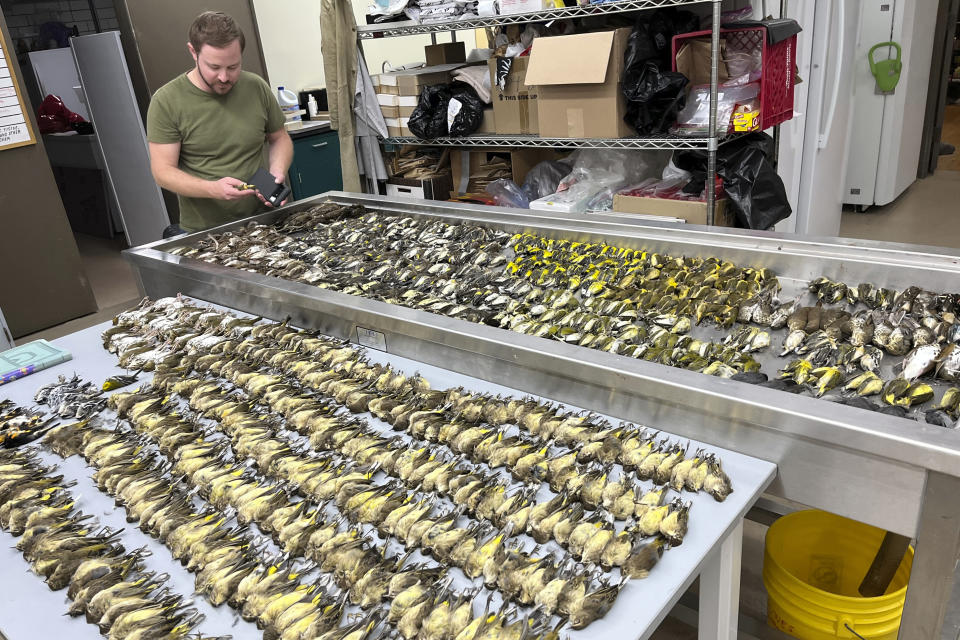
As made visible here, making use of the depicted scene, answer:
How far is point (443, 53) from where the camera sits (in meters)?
4.75

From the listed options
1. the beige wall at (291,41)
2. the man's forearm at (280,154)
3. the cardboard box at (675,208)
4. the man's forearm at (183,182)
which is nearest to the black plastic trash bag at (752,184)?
the cardboard box at (675,208)

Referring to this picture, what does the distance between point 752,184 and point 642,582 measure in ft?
9.22

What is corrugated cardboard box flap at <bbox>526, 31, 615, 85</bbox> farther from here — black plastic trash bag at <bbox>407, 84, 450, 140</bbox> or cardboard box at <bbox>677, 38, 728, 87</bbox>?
black plastic trash bag at <bbox>407, 84, 450, 140</bbox>

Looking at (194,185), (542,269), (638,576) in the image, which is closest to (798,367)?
(638,576)

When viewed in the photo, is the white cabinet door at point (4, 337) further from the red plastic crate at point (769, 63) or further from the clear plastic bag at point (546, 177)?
the red plastic crate at point (769, 63)

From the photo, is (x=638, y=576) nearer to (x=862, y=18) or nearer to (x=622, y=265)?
(x=622, y=265)

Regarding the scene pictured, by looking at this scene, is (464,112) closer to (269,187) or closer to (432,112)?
(432,112)

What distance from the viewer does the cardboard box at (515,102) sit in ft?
13.1

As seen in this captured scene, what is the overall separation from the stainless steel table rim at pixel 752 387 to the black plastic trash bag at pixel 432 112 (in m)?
2.03

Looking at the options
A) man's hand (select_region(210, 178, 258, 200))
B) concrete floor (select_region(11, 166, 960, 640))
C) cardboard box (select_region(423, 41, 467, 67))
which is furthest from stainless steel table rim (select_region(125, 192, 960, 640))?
concrete floor (select_region(11, 166, 960, 640))

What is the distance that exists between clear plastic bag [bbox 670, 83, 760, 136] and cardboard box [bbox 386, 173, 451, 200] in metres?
1.83

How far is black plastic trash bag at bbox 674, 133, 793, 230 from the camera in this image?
11.2 ft

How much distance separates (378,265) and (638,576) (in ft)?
5.64

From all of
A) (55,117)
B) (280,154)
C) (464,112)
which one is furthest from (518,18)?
(55,117)
